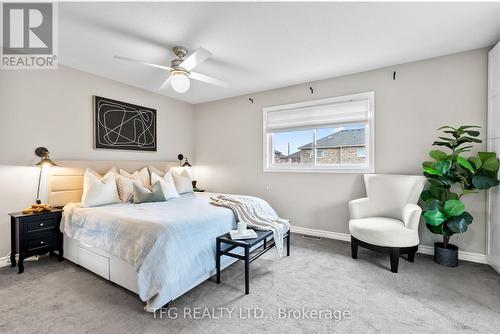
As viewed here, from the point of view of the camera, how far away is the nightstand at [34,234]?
2.49m

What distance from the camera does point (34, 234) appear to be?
8.52 feet

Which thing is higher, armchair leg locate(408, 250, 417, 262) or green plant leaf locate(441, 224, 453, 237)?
green plant leaf locate(441, 224, 453, 237)

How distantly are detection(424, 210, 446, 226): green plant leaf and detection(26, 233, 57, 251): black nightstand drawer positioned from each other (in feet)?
14.5

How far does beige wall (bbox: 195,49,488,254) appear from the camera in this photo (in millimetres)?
2820

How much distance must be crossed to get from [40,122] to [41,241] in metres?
1.53

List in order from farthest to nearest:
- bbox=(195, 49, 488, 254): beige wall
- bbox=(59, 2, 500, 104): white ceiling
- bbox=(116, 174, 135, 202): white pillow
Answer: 1. bbox=(116, 174, 135, 202): white pillow
2. bbox=(195, 49, 488, 254): beige wall
3. bbox=(59, 2, 500, 104): white ceiling

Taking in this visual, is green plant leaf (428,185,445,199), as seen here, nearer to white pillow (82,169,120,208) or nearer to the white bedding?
the white bedding

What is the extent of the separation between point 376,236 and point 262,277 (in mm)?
1385

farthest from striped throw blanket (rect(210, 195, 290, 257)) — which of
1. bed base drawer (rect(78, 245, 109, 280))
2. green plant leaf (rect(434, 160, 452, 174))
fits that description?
green plant leaf (rect(434, 160, 452, 174))

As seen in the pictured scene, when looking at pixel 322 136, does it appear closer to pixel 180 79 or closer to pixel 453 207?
pixel 453 207

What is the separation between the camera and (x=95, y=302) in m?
1.99

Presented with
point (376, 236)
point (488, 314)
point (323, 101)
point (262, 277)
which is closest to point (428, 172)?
point (376, 236)

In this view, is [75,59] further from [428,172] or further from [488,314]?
[488,314]

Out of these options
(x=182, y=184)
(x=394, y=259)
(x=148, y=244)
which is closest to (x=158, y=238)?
(x=148, y=244)
